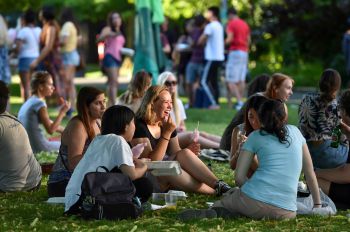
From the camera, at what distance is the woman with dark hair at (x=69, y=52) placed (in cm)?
1884

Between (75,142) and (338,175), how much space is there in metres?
2.22

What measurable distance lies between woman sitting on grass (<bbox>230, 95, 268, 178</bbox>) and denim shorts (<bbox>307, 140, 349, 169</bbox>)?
68 cm

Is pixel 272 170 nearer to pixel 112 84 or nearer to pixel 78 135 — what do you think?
pixel 78 135

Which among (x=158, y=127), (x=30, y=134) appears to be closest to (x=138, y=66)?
(x=30, y=134)

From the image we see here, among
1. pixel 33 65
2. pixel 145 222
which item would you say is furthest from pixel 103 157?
pixel 33 65

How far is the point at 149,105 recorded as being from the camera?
9242 millimetres

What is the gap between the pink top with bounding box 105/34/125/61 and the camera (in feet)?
63.8

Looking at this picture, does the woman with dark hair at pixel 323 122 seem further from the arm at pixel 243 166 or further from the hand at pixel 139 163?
the hand at pixel 139 163

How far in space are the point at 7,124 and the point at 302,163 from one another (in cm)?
284

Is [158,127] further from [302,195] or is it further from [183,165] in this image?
[302,195]

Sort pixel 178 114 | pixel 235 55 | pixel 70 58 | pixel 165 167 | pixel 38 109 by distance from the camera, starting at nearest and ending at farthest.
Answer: pixel 165 167 < pixel 38 109 < pixel 178 114 < pixel 70 58 < pixel 235 55

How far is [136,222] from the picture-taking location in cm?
747

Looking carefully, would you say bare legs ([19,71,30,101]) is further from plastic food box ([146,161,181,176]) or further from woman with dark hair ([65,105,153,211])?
woman with dark hair ([65,105,153,211])

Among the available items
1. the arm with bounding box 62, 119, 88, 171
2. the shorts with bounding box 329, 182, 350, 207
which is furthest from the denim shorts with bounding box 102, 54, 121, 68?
the shorts with bounding box 329, 182, 350, 207
